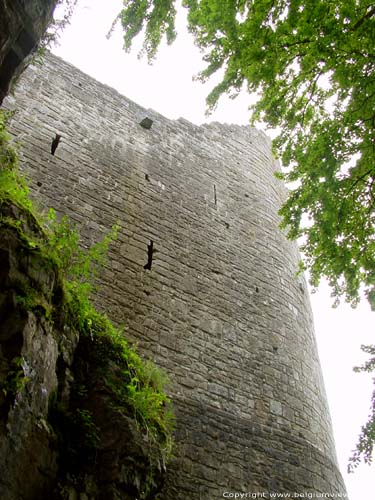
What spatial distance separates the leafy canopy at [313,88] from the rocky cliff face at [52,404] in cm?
238

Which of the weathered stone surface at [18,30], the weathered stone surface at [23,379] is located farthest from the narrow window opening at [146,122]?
the weathered stone surface at [23,379]

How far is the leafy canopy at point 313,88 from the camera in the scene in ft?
14.4

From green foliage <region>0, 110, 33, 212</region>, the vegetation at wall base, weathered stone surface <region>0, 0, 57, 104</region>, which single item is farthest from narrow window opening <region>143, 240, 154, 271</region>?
weathered stone surface <region>0, 0, 57, 104</region>

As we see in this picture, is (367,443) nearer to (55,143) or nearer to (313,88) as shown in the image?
(313,88)

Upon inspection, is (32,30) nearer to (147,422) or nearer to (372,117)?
(372,117)

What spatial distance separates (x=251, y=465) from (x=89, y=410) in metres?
2.61

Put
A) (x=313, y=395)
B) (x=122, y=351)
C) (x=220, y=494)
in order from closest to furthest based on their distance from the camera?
(x=122, y=351), (x=220, y=494), (x=313, y=395)

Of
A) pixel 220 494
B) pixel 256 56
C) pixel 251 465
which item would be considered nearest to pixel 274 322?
pixel 251 465

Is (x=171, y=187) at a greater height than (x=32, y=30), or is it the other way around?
(x=171, y=187)

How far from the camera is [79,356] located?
4266 mm

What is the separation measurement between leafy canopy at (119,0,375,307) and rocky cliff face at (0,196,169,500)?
2379 millimetres

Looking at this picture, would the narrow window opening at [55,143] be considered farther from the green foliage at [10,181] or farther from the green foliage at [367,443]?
the green foliage at [367,443]

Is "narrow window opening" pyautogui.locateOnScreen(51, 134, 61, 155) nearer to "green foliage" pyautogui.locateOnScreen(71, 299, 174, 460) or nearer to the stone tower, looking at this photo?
the stone tower

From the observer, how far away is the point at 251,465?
18.8ft
